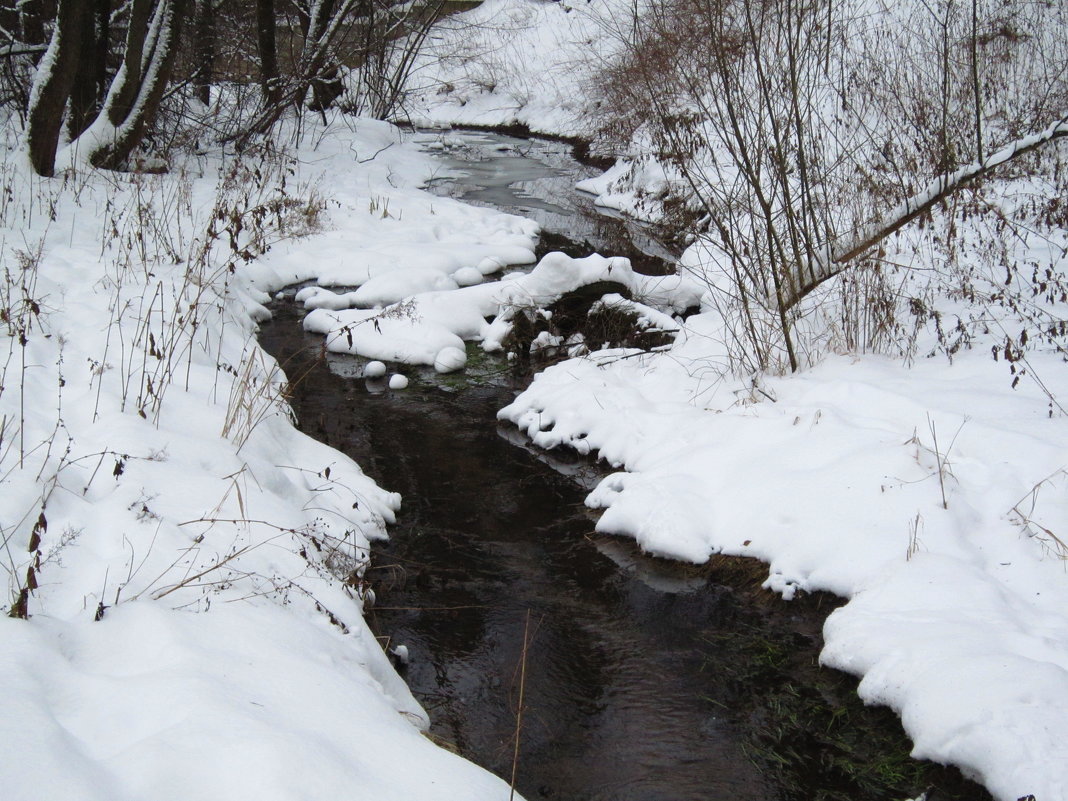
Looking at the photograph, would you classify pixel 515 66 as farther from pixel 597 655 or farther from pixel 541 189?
pixel 597 655

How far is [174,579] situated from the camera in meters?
3.04

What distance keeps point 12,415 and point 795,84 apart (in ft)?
15.2

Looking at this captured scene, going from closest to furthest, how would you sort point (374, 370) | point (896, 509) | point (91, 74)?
point (896, 509)
point (374, 370)
point (91, 74)

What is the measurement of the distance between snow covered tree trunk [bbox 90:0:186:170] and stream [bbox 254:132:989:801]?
6361 mm

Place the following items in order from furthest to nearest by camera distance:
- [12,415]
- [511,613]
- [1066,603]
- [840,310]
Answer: [840,310] → [511,613] → [12,415] → [1066,603]

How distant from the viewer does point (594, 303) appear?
25.8ft

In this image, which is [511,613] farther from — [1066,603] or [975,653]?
[1066,603]

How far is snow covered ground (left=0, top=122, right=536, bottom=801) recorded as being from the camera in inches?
83.2

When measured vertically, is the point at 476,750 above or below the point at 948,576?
below

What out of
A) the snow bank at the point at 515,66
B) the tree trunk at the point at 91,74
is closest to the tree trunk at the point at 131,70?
the tree trunk at the point at 91,74

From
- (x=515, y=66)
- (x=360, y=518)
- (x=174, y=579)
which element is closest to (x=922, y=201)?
(x=360, y=518)

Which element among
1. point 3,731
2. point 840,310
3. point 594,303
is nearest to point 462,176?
point 594,303

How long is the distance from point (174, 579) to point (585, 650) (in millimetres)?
1858

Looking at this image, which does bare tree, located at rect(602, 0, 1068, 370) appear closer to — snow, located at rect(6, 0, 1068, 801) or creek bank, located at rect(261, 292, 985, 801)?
snow, located at rect(6, 0, 1068, 801)
